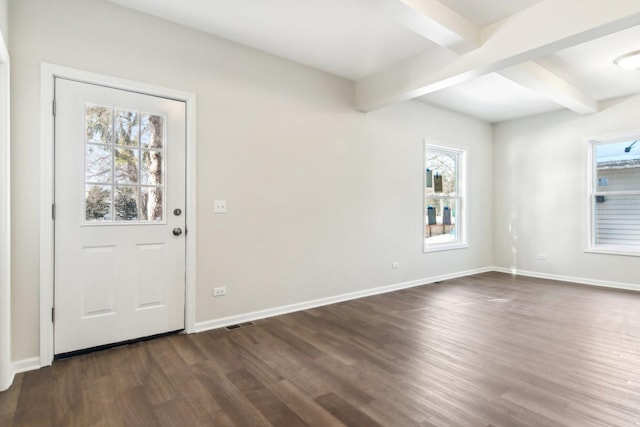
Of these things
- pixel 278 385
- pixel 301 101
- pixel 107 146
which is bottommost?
pixel 278 385

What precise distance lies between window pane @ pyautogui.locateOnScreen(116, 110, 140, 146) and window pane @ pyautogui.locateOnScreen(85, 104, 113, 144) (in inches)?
2.3

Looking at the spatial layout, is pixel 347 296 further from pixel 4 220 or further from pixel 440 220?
pixel 4 220

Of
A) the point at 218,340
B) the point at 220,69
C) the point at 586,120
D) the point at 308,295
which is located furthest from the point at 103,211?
the point at 586,120

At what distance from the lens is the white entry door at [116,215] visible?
8.29 ft

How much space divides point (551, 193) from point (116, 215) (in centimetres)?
623

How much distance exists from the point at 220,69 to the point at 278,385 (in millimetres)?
2816

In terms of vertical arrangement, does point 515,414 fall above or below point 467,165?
below

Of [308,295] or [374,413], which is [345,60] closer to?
[308,295]

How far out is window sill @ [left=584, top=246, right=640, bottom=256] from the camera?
4793 mm

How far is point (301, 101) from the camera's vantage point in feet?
12.4

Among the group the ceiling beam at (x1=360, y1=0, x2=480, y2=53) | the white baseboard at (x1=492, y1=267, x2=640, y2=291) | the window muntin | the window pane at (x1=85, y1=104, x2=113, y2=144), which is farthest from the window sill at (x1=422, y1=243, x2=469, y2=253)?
the window pane at (x1=85, y1=104, x2=113, y2=144)

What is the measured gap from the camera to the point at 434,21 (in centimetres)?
260

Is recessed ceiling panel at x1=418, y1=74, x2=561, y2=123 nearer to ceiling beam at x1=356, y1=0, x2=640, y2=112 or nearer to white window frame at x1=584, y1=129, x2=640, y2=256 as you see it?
ceiling beam at x1=356, y1=0, x2=640, y2=112

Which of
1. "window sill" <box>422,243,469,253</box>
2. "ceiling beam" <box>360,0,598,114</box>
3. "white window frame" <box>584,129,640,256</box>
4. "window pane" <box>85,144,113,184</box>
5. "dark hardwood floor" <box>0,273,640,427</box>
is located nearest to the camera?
"dark hardwood floor" <box>0,273,640,427</box>
